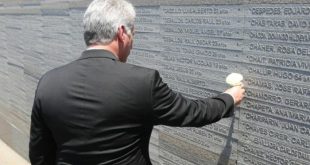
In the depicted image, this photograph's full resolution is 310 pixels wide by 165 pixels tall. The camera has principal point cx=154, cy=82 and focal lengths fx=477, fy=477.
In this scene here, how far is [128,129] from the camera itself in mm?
2178

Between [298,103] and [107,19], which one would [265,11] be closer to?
[298,103]

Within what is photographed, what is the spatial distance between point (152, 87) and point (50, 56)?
2948 millimetres

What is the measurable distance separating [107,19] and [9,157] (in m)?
4.26

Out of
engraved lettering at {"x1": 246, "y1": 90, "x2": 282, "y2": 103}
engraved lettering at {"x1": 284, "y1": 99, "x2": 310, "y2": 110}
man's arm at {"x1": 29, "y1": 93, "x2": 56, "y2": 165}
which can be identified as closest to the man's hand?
engraved lettering at {"x1": 246, "y1": 90, "x2": 282, "y2": 103}

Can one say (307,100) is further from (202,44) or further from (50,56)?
(50,56)

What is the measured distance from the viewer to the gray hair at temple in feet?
6.85

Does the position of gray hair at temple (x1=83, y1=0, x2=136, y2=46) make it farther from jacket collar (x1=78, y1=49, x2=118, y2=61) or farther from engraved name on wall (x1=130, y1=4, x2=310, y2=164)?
engraved name on wall (x1=130, y1=4, x2=310, y2=164)

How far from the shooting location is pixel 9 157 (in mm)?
5852

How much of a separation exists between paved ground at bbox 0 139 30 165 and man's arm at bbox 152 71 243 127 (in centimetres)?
373

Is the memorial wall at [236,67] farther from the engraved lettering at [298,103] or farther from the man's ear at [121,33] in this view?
the man's ear at [121,33]

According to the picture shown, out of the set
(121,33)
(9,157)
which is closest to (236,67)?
(121,33)

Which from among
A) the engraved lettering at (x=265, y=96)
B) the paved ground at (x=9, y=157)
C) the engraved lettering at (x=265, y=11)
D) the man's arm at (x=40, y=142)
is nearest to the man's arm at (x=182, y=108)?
the engraved lettering at (x=265, y=96)

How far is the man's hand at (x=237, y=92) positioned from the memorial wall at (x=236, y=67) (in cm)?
5

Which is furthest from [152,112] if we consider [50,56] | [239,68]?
[50,56]
